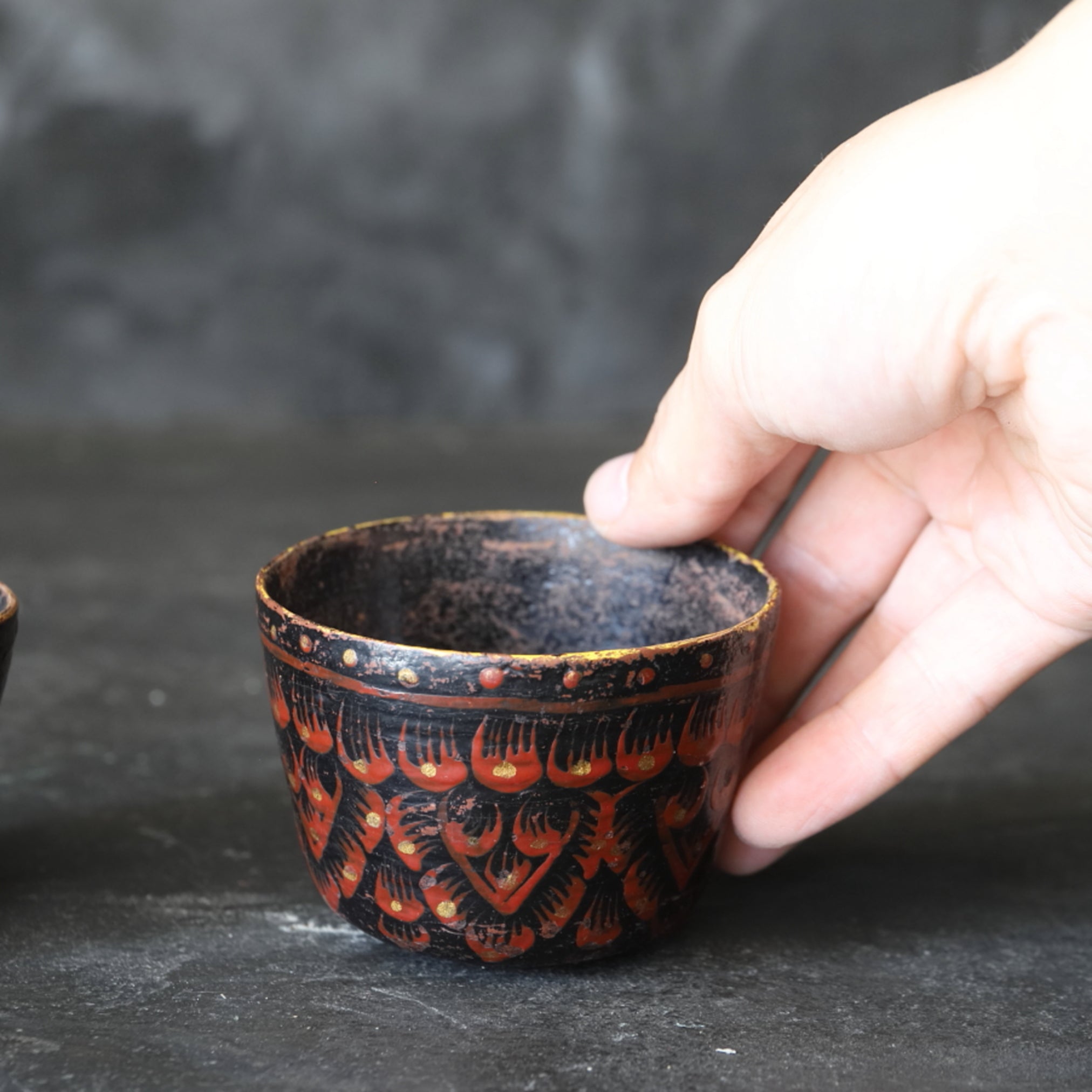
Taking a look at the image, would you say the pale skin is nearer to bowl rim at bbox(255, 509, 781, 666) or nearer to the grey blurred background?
bowl rim at bbox(255, 509, 781, 666)

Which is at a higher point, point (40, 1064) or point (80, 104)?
point (80, 104)

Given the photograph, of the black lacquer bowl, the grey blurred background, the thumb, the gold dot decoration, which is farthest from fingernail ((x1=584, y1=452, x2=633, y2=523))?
the grey blurred background

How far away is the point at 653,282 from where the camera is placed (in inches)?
83.1

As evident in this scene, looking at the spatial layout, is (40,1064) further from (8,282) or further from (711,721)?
(8,282)

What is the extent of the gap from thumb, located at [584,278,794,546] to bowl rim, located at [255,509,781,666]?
30 millimetres

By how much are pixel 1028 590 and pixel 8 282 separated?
1708mm

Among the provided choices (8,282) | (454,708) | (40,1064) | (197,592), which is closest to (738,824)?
(454,708)

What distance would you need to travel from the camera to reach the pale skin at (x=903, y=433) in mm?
578

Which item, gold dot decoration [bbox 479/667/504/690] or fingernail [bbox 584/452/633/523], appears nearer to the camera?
gold dot decoration [bbox 479/667/504/690]

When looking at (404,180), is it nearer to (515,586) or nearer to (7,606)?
(515,586)

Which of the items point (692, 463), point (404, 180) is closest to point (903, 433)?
point (692, 463)

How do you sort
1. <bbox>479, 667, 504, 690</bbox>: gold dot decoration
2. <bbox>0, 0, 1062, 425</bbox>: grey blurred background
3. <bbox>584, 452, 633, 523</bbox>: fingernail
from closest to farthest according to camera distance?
<bbox>479, 667, 504, 690</bbox>: gold dot decoration < <bbox>584, 452, 633, 523</bbox>: fingernail < <bbox>0, 0, 1062, 425</bbox>: grey blurred background

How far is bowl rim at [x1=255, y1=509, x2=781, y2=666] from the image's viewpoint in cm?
57

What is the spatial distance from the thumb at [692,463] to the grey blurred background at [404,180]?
133cm
